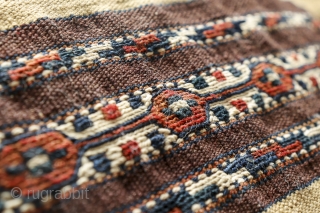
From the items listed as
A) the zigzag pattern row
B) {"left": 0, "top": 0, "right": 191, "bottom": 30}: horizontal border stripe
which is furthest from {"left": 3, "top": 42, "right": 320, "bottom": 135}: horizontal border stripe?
{"left": 0, "top": 0, "right": 191, "bottom": 30}: horizontal border stripe

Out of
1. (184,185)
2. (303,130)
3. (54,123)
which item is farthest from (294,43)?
(54,123)

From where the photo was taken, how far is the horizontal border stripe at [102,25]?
52 centimetres

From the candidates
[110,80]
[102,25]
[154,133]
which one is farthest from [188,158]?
[102,25]

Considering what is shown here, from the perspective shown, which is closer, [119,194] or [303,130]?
[119,194]

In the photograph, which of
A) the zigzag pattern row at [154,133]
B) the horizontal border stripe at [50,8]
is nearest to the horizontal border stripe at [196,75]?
the zigzag pattern row at [154,133]

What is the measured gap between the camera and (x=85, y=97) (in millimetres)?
511

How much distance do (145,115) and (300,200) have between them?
31 cm

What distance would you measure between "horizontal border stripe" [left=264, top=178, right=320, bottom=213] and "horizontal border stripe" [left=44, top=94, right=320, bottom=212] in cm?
11

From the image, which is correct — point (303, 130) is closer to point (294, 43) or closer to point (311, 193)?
point (311, 193)

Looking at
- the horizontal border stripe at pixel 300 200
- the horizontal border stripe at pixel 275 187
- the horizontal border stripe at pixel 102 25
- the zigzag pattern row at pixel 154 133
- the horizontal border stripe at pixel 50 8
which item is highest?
the horizontal border stripe at pixel 50 8

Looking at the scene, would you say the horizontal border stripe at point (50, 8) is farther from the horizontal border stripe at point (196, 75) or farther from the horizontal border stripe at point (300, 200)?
the horizontal border stripe at point (300, 200)

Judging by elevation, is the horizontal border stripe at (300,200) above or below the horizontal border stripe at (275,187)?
below

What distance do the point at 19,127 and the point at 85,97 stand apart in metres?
0.11

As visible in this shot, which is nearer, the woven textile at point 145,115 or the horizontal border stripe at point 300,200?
the woven textile at point 145,115
